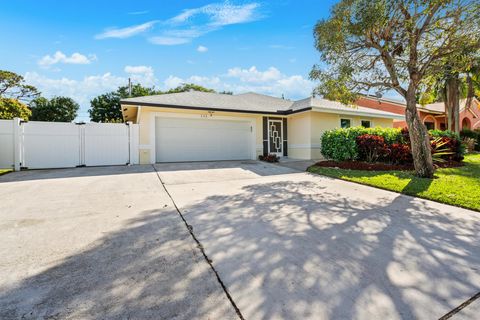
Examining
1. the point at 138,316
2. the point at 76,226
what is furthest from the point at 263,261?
the point at 76,226

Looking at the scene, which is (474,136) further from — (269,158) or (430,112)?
(269,158)

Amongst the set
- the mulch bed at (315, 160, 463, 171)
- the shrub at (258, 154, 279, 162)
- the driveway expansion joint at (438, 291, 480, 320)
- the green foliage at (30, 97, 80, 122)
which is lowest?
the driveway expansion joint at (438, 291, 480, 320)

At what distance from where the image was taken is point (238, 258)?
2.47m

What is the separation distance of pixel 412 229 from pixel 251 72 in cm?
1617

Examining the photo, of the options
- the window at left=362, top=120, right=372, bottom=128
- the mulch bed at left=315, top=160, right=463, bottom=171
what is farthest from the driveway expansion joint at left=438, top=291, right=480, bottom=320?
the window at left=362, top=120, right=372, bottom=128

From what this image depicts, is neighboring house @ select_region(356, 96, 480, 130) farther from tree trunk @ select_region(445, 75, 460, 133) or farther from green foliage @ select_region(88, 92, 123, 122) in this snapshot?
green foliage @ select_region(88, 92, 123, 122)

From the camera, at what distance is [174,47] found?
535 inches

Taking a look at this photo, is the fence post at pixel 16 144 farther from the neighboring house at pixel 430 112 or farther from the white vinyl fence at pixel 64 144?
the neighboring house at pixel 430 112

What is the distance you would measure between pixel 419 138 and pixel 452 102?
13.3 meters

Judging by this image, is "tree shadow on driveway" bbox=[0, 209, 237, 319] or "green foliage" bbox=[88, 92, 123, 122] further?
"green foliage" bbox=[88, 92, 123, 122]

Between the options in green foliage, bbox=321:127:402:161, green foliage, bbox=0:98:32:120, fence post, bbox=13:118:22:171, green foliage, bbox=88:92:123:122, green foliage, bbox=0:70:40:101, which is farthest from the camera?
green foliage, bbox=88:92:123:122

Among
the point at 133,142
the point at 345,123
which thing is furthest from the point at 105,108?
the point at 345,123

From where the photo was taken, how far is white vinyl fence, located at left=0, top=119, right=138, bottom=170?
896 cm

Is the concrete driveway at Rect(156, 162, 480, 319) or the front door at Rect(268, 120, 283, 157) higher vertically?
the front door at Rect(268, 120, 283, 157)
